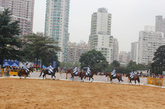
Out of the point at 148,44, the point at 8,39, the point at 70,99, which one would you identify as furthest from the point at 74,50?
the point at 70,99

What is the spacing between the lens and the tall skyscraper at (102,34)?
135250 millimetres

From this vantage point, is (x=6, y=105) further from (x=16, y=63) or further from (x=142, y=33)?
(x=142, y=33)

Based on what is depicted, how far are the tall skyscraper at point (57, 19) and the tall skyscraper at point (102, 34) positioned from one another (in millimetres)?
22119

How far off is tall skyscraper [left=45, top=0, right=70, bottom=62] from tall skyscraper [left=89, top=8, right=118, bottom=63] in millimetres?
22119

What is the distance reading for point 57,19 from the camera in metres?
132

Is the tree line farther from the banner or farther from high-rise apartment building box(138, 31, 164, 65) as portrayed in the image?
high-rise apartment building box(138, 31, 164, 65)

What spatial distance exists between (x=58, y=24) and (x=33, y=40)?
7159cm

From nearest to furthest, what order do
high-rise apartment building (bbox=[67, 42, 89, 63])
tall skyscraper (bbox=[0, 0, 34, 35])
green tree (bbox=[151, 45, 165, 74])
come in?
green tree (bbox=[151, 45, 165, 74]) < tall skyscraper (bbox=[0, 0, 34, 35]) < high-rise apartment building (bbox=[67, 42, 89, 63])

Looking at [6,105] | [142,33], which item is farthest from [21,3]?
[6,105]

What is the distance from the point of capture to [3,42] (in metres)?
36.6

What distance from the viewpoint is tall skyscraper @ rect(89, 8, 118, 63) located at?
135250mm

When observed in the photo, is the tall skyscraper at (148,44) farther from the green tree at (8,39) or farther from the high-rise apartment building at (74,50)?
the green tree at (8,39)

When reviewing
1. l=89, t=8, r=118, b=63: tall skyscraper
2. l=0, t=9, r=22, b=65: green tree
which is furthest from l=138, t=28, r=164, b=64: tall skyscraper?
l=0, t=9, r=22, b=65: green tree

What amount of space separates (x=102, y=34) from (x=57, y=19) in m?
31.9
